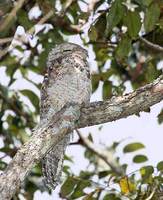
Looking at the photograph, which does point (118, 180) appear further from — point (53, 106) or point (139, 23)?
point (139, 23)

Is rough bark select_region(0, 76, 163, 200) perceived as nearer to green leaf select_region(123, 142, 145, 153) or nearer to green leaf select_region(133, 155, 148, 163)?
green leaf select_region(133, 155, 148, 163)

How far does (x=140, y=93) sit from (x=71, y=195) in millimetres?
922

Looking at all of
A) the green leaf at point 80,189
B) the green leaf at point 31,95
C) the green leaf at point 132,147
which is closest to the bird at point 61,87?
the green leaf at point 80,189

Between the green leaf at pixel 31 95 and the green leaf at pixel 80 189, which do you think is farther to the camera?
the green leaf at pixel 31 95

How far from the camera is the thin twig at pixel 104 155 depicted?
415 centimetres

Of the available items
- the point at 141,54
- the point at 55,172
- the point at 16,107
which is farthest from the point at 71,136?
the point at 141,54

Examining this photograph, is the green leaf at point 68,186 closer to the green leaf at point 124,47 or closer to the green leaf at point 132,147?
the green leaf at point 124,47

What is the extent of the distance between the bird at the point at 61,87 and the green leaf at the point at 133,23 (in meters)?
0.38

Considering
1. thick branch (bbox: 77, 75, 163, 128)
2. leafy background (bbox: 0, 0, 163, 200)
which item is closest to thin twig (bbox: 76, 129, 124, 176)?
leafy background (bbox: 0, 0, 163, 200)

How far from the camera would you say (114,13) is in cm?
280

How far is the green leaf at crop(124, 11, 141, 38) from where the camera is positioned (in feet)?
9.63

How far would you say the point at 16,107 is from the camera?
414 centimetres

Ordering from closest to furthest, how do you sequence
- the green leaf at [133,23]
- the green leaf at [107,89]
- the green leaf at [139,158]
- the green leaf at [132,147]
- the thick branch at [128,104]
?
the thick branch at [128,104] → the green leaf at [133,23] → the green leaf at [107,89] → the green leaf at [139,158] → the green leaf at [132,147]

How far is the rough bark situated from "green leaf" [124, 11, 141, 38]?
1.50 ft
